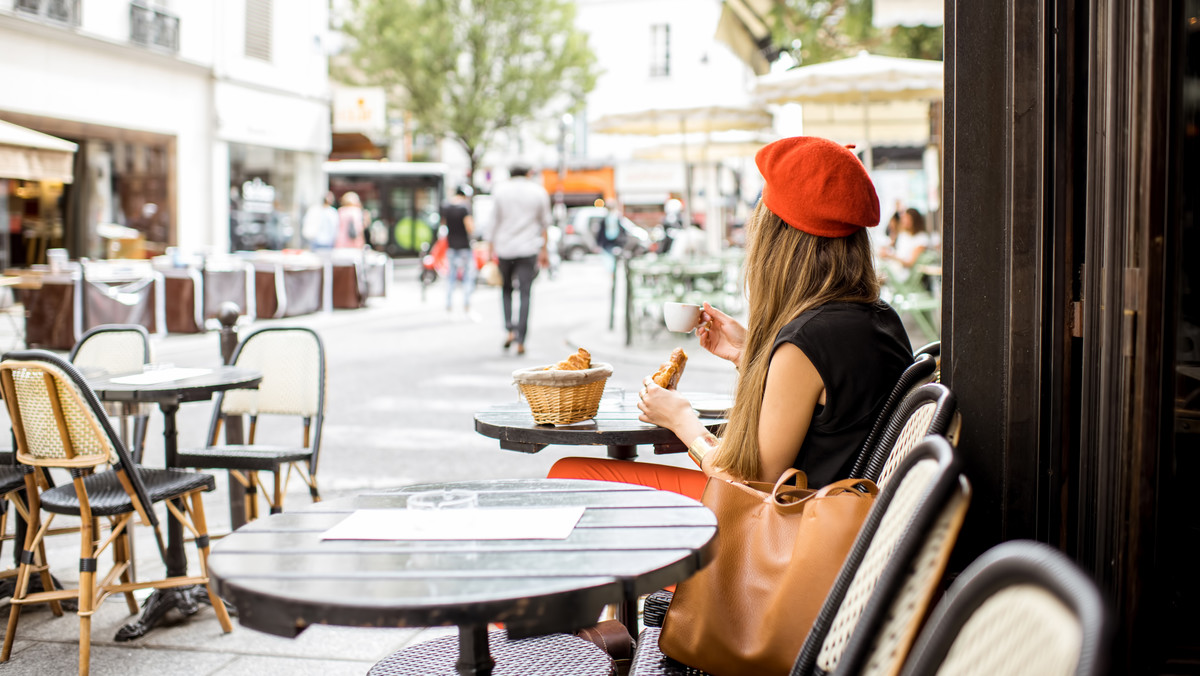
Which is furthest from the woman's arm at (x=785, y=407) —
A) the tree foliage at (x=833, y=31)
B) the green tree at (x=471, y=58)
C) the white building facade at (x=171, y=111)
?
the green tree at (x=471, y=58)

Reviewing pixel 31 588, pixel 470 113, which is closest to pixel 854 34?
pixel 31 588

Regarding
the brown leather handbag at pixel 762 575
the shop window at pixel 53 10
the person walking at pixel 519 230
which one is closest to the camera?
the brown leather handbag at pixel 762 575

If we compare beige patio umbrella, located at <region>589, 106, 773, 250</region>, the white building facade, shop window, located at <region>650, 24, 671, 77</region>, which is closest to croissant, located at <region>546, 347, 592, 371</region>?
beige patio umbrella, located at <region>589, 106, 773, 250</region>

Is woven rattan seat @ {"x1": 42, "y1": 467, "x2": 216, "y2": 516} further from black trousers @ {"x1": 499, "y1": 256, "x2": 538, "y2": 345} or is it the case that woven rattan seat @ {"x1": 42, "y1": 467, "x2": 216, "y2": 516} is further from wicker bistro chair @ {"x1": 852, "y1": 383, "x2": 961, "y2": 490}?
black trousers @ {"x1": 499, "y1": 256, "x2": 538, "y2": 345}

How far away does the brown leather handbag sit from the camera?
6.63ft

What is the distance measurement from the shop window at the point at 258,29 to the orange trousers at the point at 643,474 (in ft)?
69.2

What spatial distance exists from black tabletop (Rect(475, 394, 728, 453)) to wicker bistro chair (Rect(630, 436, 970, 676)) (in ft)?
4.90

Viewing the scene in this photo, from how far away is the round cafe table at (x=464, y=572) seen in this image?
66.4 inches

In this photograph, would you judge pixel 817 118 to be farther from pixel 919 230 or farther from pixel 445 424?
pixel 445 424

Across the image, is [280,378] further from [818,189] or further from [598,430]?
[818,189]

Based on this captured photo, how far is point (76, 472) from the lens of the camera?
150 inches

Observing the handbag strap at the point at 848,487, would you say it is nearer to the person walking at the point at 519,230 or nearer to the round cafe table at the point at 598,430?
the round cafe table at the point at 598,430

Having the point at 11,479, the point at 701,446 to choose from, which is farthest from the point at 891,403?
the point at 11,479

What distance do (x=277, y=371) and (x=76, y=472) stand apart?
1444 mm
